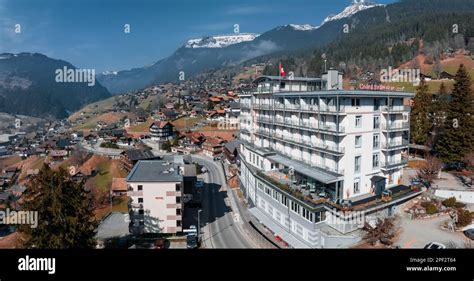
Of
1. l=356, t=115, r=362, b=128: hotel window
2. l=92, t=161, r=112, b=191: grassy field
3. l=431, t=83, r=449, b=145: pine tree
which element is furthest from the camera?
l=92, t=161, r=112, b=191: grassy field

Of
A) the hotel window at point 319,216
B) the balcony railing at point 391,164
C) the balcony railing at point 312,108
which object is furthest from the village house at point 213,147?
the hotel window at point 319,216

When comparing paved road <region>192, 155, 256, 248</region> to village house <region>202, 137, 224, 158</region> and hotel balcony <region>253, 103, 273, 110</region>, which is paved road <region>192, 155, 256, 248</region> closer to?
hotel balcony <region>253, 103, 273, 110</region>

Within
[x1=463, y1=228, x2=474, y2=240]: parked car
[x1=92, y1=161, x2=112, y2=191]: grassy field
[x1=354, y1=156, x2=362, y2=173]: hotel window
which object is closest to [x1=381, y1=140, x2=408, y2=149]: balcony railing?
[x1=354, y1=156, x2=362, y2=173]: hotel window

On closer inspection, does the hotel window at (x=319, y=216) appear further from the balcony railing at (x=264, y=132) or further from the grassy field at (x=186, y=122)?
the grassy field at (x=186, y=122)

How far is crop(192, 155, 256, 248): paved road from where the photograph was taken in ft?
111

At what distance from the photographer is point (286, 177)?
36.1 m

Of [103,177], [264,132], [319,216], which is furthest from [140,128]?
[319,216]

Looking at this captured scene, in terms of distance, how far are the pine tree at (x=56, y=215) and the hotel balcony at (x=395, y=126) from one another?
28.4 meters

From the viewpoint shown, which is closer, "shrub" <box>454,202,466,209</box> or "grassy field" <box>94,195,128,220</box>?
"shrub" <box>454,202,466,209</box>

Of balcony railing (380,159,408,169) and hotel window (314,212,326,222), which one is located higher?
balcony railing (380,159,408,169)

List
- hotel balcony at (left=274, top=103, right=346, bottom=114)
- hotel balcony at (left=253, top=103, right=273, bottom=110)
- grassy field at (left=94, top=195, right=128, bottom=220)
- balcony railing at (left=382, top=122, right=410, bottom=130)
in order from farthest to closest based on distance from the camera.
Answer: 1. grassy field at (left=94, top=195, right=128, bottom=220)
2. hotel balcony at (left=253, top=103, right=273, bottom=110)
3. balcony railing at (left=382, top=122, right=410, bottom=130)
4. hotel balcony at (left=274, top=103, right=346, bottom=114)

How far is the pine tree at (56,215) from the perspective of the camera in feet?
70.8

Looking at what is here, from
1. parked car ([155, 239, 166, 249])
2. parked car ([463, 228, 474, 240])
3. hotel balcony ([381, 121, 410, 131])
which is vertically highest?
hotel balcony ([381, 121, 410, 131])

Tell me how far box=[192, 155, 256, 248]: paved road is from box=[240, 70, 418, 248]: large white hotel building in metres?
3.33
